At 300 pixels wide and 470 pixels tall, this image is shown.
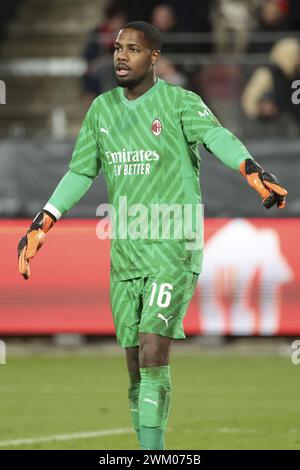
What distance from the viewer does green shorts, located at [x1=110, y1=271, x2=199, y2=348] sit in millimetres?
7438

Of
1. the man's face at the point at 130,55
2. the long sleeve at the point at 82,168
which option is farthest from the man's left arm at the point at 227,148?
the long sleeve at the point at 82,168

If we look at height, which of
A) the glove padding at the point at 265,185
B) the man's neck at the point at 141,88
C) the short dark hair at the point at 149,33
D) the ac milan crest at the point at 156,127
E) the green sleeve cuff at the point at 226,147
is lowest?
the glove padding at the point at 265,185

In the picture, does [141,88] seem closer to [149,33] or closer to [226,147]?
[149,33]

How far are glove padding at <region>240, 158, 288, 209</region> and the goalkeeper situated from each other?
1.14 feet

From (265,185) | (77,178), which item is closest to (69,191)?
(77,178)

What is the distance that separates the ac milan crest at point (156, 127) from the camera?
7.58 meters

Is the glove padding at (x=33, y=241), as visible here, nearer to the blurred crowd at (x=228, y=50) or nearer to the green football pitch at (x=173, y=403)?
the green football pitch at (x=173, y=403)

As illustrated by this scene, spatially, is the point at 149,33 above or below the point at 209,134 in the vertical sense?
above

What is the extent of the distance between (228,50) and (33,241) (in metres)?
9.24

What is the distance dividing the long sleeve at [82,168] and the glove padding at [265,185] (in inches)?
43.1

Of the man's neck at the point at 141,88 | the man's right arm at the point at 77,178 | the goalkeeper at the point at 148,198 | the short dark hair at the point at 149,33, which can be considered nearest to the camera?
the goalkeeper at the point at 148,198

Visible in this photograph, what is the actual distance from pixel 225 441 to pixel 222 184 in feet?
21.5

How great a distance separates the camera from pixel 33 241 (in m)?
7.65

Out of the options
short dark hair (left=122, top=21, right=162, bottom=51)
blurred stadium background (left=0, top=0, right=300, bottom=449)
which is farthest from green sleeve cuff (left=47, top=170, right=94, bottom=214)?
blurred stadium background (left=0, top=0, right=300, bottom=449)
